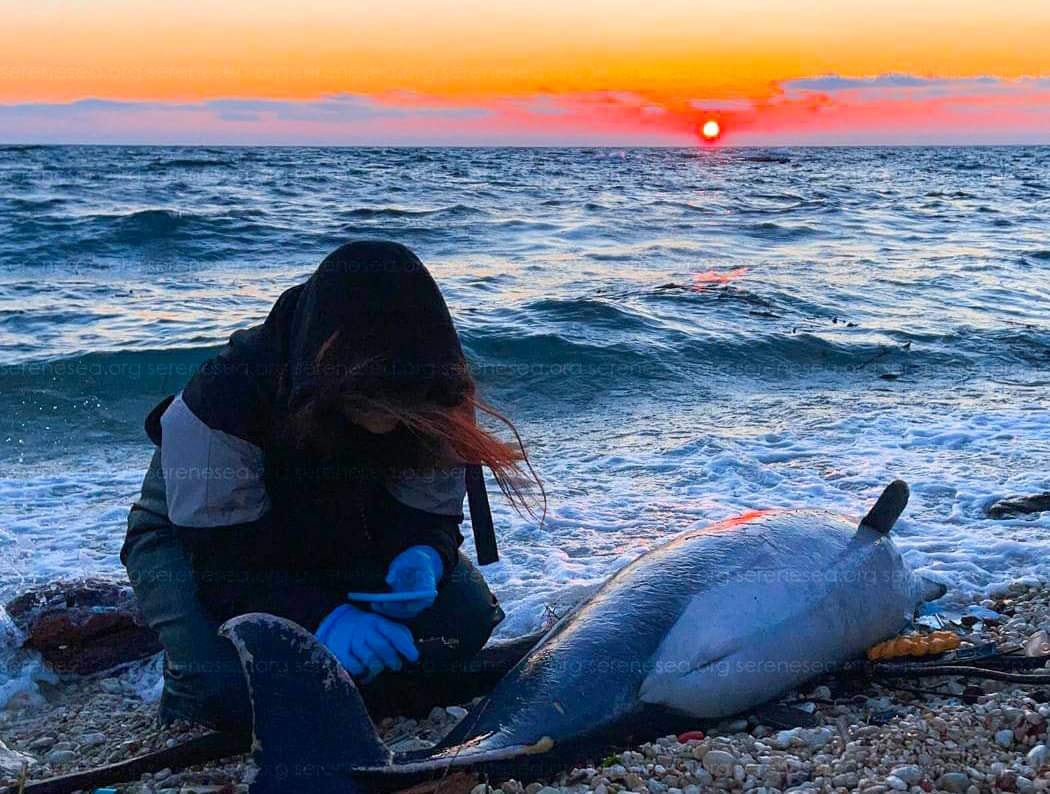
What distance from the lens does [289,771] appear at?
290cm

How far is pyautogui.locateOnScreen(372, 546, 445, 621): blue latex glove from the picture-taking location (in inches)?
152

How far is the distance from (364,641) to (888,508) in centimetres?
226

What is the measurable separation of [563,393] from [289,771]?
7.64m

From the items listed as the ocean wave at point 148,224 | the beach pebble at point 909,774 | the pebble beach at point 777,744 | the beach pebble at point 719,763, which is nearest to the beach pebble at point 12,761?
the pebble beach at point 777,744

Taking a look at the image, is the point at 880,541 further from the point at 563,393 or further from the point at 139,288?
the point at 139,288

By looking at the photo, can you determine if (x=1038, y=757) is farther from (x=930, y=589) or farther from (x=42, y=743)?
(x=42, y=743)

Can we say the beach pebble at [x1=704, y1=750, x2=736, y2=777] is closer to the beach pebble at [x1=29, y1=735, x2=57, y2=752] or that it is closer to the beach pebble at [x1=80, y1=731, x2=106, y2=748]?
the beach pebble at [x1=80, y1=731, x2=106, y2=748]

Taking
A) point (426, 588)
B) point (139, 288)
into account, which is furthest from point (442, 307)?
point (139, 288)

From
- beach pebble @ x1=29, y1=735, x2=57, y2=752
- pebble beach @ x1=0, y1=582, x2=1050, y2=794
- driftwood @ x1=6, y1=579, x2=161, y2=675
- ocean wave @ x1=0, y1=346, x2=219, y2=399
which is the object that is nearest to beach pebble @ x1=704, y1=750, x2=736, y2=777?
pebble beach @ x1=0, y1=582, x2=1050, y2=794

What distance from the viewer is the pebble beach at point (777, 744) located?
316 cm

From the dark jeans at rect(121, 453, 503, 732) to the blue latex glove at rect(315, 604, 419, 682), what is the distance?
25 cm

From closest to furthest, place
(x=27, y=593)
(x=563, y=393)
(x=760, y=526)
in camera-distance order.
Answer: (x=760, y=526)
(x=27, y=593)
(x=563, y=393)

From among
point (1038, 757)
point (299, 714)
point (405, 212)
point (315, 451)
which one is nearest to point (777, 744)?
point (1038, 757)

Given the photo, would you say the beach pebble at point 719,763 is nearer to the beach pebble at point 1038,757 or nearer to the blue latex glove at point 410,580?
the beach pebble at point 1038,757
